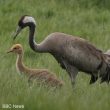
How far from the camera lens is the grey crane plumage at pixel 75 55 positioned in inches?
346

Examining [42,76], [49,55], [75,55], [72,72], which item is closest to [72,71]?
[72,72]

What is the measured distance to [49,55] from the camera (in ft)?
36.3

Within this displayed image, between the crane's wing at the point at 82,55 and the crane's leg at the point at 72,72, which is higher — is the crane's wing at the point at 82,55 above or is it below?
above

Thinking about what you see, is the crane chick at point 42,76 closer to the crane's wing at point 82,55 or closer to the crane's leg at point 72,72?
the crane's leg at point 72,72

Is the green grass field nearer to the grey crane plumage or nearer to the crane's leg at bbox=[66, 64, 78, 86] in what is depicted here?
the crane's leg at bbox=[66, 64, 78, 86]

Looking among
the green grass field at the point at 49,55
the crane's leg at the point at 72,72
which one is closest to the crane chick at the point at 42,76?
the green grass field at the point at 49,55

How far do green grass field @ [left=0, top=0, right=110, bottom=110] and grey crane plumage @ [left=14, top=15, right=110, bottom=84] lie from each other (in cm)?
21

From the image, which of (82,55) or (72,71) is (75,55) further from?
(72,71)

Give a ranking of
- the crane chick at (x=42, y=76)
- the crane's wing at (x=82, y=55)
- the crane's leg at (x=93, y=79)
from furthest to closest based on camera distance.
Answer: the crane's wing at (x=82, y=55)
the crane's leg at (x=93, y=79)
the crane chick at (x=42, y=76)

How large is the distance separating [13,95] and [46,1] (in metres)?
9.35

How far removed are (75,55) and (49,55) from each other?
2177 millimetres

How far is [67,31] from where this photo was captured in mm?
12984

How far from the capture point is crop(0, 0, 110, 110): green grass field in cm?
620

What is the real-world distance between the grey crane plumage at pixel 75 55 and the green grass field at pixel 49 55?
0.68ft
